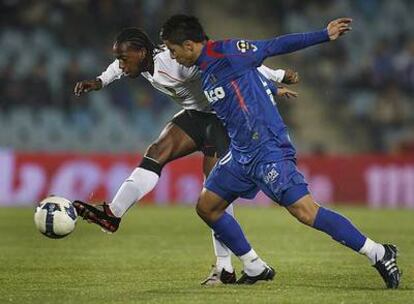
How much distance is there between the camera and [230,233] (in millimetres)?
8281

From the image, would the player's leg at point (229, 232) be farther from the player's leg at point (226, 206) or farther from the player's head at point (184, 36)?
the player's head at point (184, 36)

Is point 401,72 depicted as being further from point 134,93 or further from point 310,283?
point 310,283

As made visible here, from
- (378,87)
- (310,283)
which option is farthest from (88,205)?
(378,87)

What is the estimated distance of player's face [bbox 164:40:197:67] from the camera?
25.4ft

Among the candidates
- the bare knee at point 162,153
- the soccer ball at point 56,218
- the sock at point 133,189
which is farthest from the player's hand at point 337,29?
the soccer ball at point 56,218

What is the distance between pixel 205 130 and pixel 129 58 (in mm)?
906

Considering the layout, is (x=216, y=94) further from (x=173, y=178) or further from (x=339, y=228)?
(x=173, y=178)

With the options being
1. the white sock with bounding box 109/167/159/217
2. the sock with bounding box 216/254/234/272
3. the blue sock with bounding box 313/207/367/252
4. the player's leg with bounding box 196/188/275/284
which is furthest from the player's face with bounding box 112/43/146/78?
the blue sock with bounding box 313/207/367/252

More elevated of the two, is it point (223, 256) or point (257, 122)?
point (257, 122)

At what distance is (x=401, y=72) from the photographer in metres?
22.6

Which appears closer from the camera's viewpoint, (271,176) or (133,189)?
(271,176)

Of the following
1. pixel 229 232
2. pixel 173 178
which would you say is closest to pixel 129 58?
pixel 229 232

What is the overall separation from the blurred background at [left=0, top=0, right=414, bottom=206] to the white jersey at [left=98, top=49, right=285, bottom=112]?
1078 cm

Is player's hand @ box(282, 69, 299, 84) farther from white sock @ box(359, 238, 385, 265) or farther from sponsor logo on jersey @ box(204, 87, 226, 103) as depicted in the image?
white sock @ box(359, 238, 385, 265)
